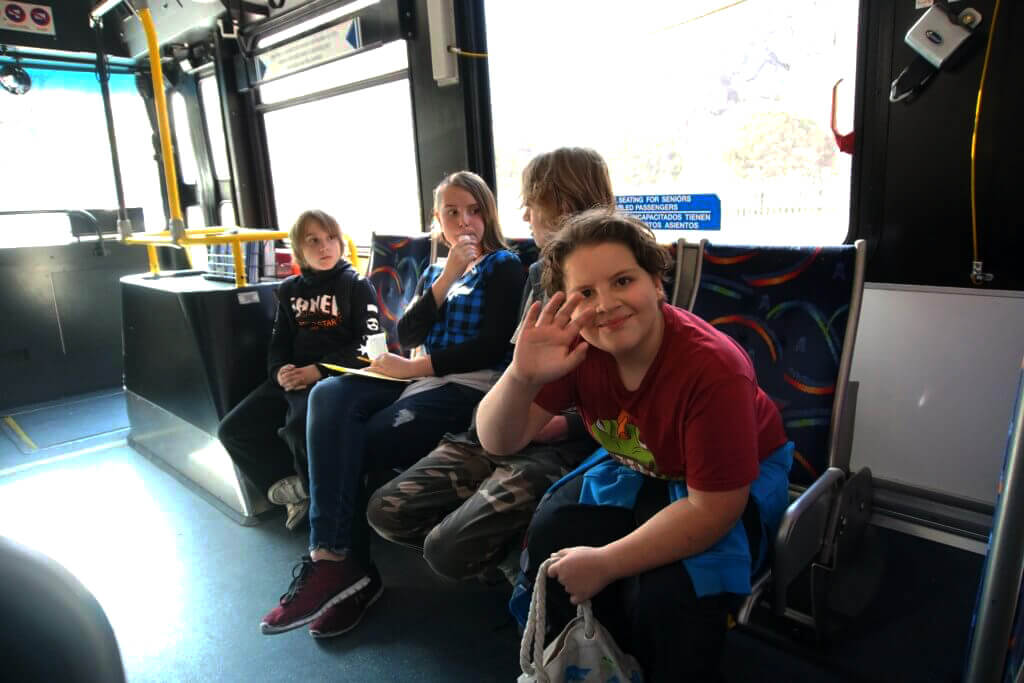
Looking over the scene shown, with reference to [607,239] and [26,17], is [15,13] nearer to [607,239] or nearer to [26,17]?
[26,17]

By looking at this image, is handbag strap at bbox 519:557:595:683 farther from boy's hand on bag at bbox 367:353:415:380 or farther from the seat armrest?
boy's hand on bag at bbox 367:353:415:380

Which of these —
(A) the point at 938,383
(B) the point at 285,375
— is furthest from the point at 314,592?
(A) the point at 938,383

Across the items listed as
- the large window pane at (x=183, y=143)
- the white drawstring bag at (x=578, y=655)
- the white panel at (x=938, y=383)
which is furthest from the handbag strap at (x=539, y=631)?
the large window pane at (x=183, y=143)

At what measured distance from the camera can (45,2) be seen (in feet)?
14.2

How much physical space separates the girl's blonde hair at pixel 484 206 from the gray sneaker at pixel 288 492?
120 cm

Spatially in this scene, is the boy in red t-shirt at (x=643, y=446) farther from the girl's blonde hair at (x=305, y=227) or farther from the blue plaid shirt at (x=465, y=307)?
the girl's blonde hair at (x=305, y=227)

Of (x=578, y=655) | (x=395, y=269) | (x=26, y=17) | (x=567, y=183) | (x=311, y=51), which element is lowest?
(x=578, y=655)

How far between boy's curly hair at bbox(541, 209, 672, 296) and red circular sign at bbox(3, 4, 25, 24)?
4.89 meters

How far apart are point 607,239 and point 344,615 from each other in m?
1.37

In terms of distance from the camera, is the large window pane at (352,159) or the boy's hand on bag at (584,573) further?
the large window pane at (352,159)

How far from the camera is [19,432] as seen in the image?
3814 millimetres

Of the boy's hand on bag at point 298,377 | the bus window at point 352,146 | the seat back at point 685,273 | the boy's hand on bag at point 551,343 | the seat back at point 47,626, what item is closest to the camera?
the seat back at point 47,626

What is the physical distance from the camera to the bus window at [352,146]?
355 cm

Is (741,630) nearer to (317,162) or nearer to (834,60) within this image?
(834,60)
